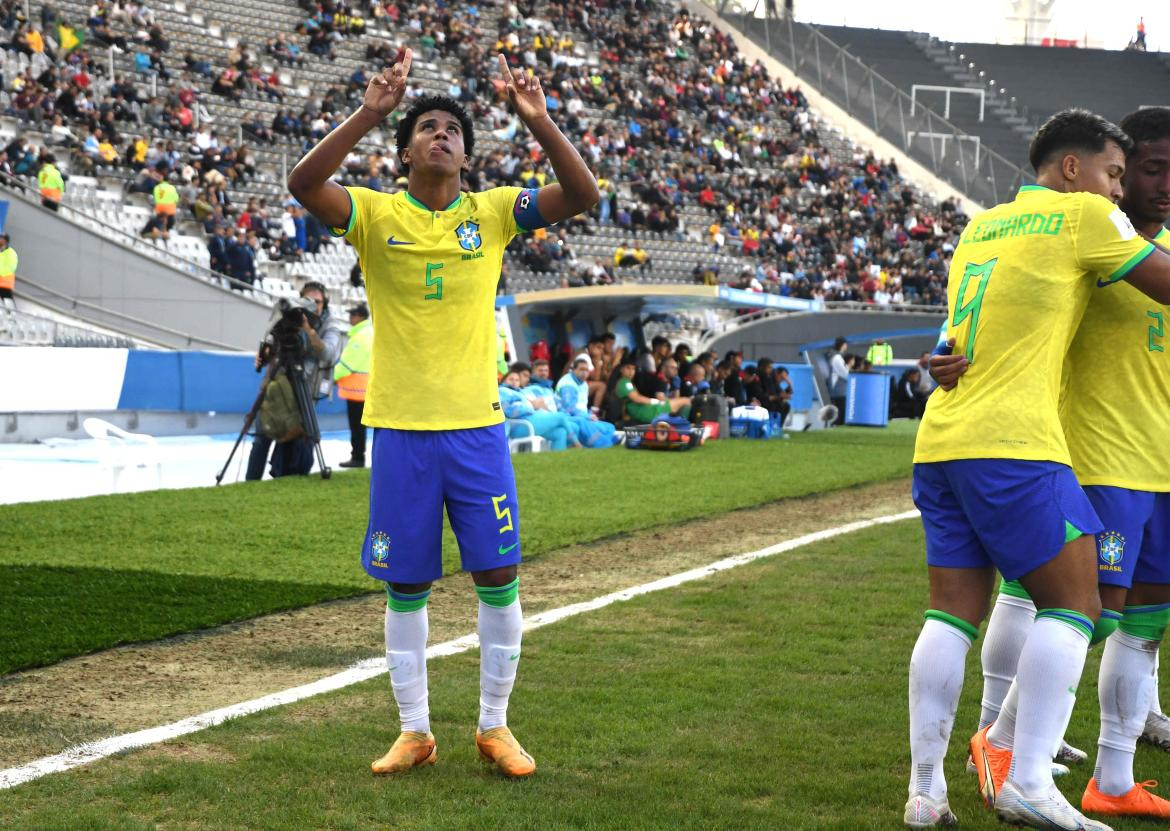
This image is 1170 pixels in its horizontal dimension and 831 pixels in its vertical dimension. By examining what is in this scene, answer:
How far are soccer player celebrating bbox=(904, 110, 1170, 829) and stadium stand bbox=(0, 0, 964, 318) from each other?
2126 centimetres

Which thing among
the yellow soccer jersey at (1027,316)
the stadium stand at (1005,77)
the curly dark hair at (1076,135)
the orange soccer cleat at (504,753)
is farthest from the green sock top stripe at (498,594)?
the stadium stand at (1005,77)

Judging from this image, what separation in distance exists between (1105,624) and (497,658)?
1.96 meters

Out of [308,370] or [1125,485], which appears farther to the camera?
[308,370]

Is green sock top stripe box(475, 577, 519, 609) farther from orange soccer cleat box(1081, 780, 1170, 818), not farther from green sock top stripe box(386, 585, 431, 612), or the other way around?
orange soccer cleat box(1081, 780, 1170, 818)

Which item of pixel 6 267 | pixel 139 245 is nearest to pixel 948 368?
pixel 6 267

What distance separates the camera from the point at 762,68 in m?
49.5

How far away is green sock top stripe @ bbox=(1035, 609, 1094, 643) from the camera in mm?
4090

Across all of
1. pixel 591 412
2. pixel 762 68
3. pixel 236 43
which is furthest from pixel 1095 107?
pixel 591 412

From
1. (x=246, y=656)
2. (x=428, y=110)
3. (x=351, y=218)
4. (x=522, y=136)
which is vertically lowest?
(x=246, y=656)

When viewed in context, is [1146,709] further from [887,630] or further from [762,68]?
[762,68]

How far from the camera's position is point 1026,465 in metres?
4.07

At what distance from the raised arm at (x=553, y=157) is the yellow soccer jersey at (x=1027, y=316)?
4.32 ft

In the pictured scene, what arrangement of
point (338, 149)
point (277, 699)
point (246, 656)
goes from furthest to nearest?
point (246, 656), point (277, 699), point (338, 149)

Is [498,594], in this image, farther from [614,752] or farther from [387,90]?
[387,90]
